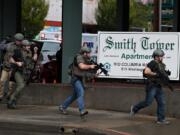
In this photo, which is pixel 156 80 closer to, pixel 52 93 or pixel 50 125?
pixel 50 125

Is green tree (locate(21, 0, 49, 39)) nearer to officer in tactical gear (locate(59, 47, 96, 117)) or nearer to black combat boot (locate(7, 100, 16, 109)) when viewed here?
black combat boot (locate(7, 100, 16, 109))

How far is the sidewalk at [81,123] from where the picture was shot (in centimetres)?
1266

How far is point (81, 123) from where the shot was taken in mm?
13359

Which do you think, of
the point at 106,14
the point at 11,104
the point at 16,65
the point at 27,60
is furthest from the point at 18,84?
the point at 106,14

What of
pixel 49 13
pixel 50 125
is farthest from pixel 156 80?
pixel 49 13

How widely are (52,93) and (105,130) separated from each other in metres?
3.99

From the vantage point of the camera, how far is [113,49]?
1570 cm

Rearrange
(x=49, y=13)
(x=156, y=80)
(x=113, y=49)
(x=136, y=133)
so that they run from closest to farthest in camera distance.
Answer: (x=136, y=133) < (x=156, y=80) < (x=113, y=49) < (x=49, y=13)

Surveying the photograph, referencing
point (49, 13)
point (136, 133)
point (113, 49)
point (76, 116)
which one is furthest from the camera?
point (49, 13)

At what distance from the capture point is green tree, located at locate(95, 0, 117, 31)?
30891 mm

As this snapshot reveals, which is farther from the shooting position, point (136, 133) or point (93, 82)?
point (93, 82)

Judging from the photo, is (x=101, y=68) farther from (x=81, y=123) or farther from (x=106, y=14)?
(x=106, y=14)

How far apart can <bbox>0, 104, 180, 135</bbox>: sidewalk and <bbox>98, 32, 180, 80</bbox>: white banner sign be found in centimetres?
115

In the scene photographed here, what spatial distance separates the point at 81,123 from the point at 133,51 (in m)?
2.93
